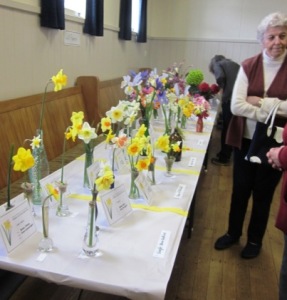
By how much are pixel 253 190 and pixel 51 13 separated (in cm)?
195

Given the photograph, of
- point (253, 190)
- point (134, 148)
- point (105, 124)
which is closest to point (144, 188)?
point (134, 148)

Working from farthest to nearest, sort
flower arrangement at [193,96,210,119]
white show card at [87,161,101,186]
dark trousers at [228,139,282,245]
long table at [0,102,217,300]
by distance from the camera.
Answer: flower arrangement at [193,96,210,119] → dark trousers at [228,139,282,245] → white show card at [87,161,101,186] → long table at [0,102,217,300]

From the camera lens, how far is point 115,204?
3.73 feet

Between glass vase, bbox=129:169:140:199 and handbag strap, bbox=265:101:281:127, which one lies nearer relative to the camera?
glass vase, bbox=129:169:140:199

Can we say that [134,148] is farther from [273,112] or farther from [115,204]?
[273,112]

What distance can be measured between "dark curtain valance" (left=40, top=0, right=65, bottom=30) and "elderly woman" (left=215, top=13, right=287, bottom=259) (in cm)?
153

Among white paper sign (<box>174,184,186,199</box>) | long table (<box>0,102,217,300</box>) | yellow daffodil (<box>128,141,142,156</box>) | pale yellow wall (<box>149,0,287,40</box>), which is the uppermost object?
pale yellow wall (<box>149,0,287,40</box>)

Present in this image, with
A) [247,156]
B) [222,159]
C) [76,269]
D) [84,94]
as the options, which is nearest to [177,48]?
[222,159]

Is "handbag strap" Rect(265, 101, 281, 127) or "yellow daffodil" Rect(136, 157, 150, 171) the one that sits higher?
"handbag strap" Rect(265, 101, 281, 127)

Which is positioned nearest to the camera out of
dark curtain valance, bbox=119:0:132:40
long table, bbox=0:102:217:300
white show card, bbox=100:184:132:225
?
long table, bbox=0:102:217:300

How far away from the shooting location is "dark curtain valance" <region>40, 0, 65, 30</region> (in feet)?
7.96

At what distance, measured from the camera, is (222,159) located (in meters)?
4.02

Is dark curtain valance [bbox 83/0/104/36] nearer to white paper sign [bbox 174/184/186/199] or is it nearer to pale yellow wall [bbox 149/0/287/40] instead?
white paper sign [bbox 174/184/186/199]

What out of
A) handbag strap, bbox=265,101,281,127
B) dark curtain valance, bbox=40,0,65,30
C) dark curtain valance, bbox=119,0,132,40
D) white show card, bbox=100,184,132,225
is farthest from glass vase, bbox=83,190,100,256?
dark curtain valance, bbox=119,0,132,40
